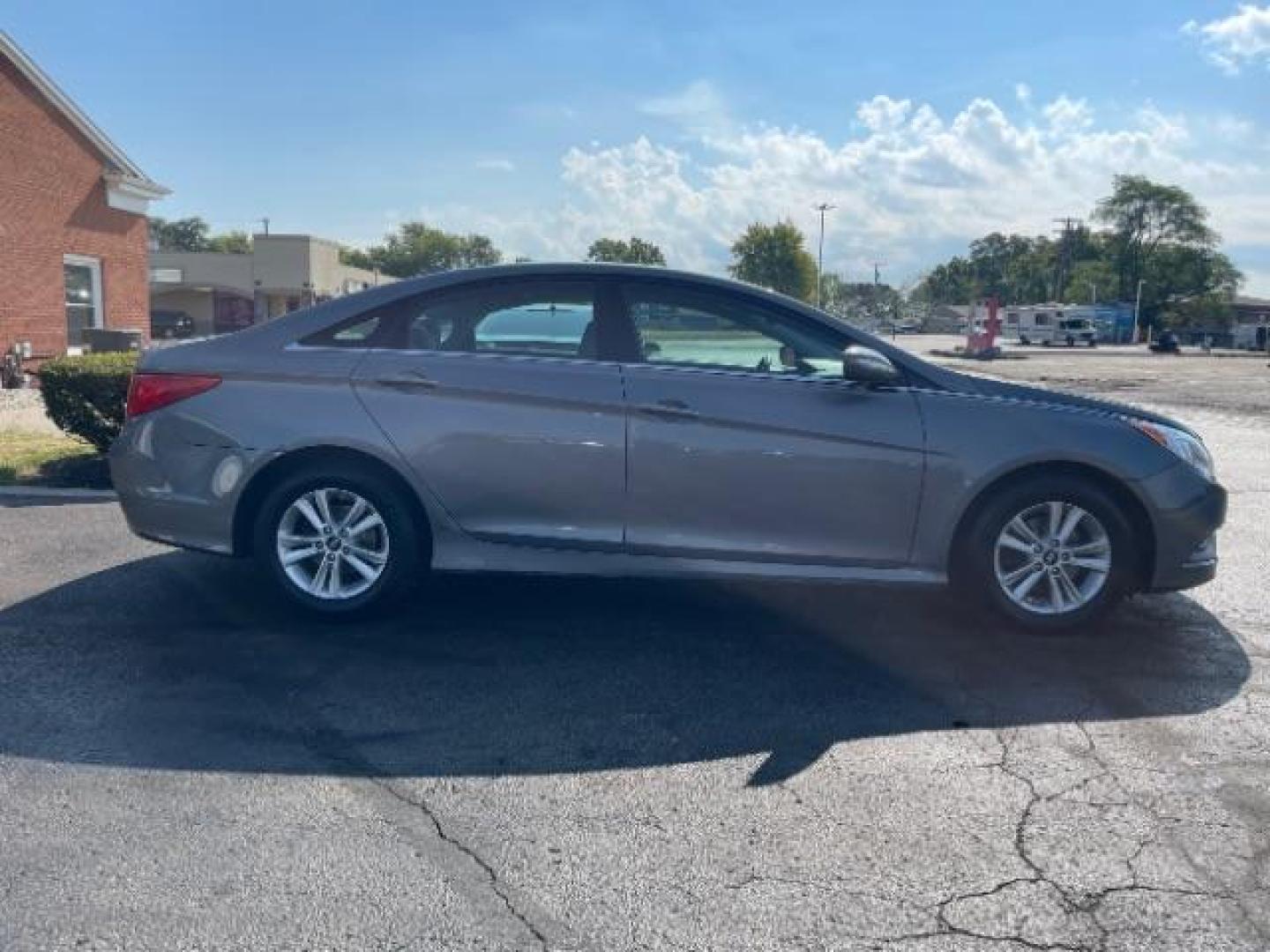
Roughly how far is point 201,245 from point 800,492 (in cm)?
13271

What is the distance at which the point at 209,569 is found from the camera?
615 cm

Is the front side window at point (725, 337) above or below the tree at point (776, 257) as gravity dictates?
below

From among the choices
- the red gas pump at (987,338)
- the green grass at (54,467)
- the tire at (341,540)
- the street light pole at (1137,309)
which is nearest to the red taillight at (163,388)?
the tire at (341,540)

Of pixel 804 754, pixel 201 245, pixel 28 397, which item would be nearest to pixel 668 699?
pixel 804 754

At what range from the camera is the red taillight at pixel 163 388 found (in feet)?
16.8

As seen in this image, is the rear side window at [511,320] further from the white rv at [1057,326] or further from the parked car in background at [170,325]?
the white rv at [1057,326]

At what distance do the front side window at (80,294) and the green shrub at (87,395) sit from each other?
13.6 meters

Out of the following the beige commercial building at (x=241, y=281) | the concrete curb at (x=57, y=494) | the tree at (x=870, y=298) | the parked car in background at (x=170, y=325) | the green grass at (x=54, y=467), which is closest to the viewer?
the concrete curb at (x=57, y=494)

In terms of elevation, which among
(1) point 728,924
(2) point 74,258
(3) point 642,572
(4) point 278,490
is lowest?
(1) point 728,924

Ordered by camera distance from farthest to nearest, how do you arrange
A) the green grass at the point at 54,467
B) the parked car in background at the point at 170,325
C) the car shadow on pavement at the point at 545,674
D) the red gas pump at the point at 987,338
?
the red gas pump at the point at 987,338, the parked car in background at the point at 170,325, the green grass at the point at 54,467, the car shadow on pavement at the point at 545,674

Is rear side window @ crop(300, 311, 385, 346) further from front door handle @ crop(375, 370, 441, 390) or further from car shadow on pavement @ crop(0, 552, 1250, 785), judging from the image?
car shadow on pavement @ crop(0, 552, 1250, 785)

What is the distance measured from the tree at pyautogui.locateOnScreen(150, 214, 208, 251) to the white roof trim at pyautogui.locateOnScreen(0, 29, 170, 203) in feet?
355

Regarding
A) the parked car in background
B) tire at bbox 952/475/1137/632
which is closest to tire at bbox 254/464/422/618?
tire at bbox 952/475/1137/632

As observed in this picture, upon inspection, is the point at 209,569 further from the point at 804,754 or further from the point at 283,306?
the point at 283,306
